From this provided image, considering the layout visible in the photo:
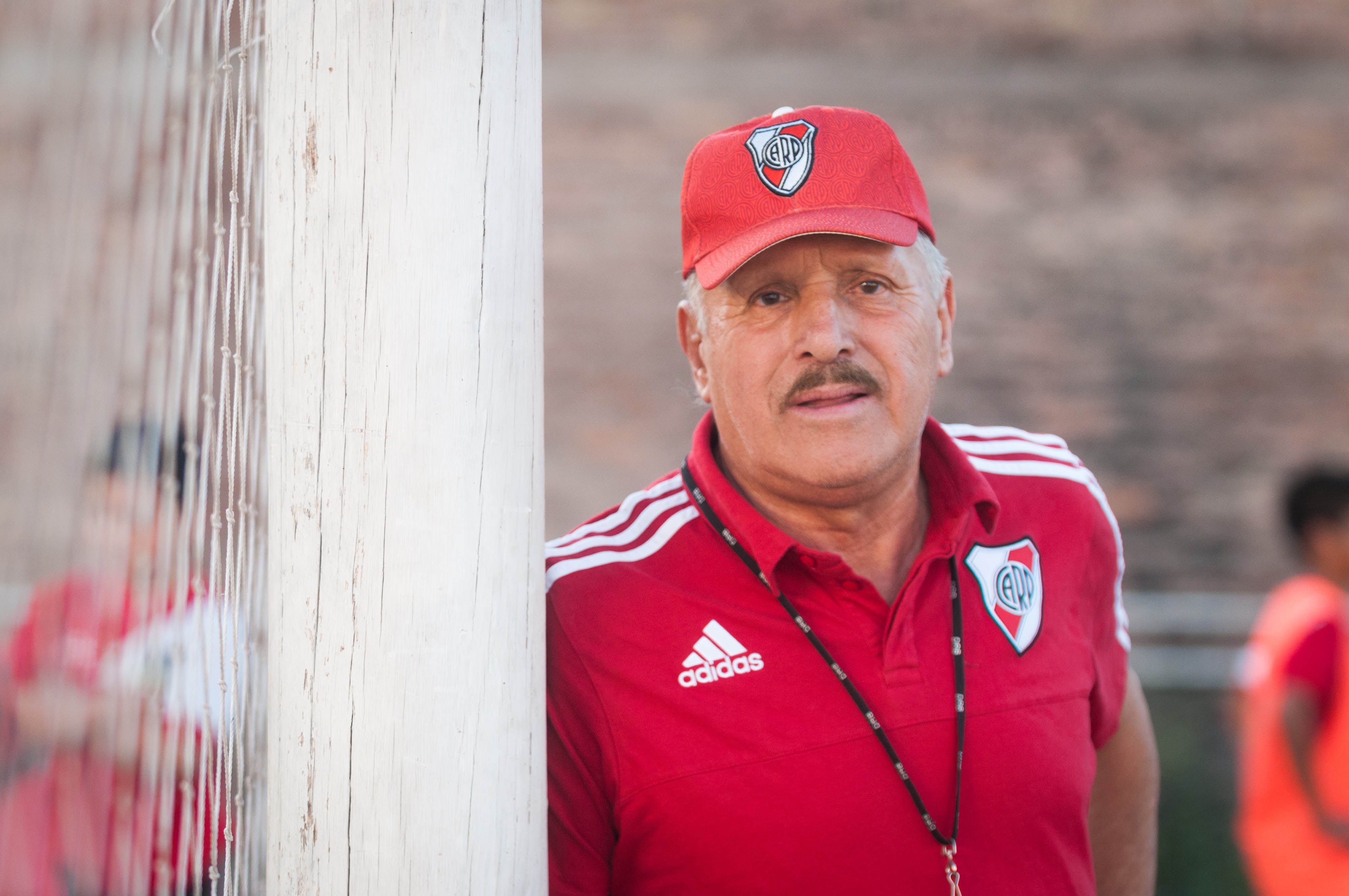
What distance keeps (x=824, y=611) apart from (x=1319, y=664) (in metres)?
2.20

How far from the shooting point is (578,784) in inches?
55.2

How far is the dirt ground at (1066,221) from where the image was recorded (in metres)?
5.55

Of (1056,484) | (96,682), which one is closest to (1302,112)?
(1056,484)

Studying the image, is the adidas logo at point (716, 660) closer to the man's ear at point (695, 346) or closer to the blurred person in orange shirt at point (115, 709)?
the man's ear at point (695, 346)

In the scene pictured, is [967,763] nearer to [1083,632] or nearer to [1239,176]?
[1083,632]

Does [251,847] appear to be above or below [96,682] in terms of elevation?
below

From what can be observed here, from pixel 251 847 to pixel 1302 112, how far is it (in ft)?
20.7

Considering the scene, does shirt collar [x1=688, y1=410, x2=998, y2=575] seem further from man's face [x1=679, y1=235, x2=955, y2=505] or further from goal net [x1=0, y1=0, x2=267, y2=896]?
goal net [x1=0, y1=0, x2=267, y2=896]

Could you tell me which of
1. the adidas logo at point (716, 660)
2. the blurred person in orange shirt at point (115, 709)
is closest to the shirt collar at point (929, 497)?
the adidas logo at point (716, 660)

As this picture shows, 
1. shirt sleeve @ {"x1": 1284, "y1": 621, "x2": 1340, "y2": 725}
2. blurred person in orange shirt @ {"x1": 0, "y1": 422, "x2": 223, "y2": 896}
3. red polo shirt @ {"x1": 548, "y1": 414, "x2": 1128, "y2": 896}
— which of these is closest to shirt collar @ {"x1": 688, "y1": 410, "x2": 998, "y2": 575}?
red polo shirt @ {"x1": 548, "y1": 414, "x2": 1128, "y2": 896}

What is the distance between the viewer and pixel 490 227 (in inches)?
39.6

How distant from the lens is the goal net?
0.86 meters

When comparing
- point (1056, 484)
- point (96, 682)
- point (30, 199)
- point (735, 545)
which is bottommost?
point (96, 682)

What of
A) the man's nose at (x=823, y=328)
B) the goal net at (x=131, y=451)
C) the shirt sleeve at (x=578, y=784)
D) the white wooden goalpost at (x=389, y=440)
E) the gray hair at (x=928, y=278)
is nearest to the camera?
the goal net at (x=131, y=451)
